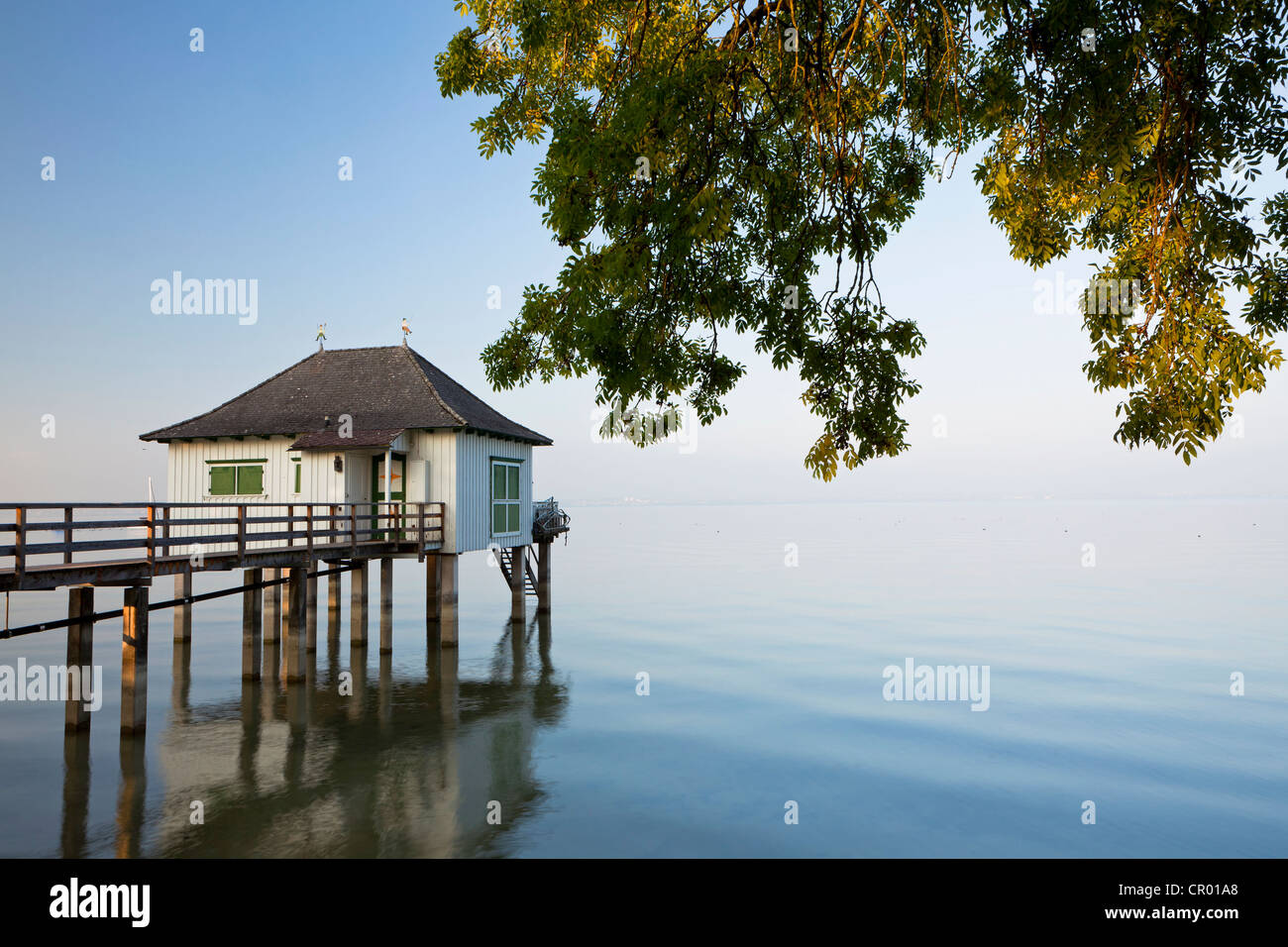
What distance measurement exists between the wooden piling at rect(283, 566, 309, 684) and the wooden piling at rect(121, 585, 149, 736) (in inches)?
169

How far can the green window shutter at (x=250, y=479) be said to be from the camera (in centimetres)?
2162

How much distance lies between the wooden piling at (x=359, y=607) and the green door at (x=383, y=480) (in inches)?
76.4

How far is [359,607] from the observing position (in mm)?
23891

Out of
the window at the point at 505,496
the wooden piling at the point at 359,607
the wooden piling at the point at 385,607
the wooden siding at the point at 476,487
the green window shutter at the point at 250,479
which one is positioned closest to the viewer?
the green window shutter at the point at 250,479

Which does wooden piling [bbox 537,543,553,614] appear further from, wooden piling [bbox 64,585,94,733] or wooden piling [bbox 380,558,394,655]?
wooden piling [bbox 64,585,94,733]

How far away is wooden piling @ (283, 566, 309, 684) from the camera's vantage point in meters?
19.2

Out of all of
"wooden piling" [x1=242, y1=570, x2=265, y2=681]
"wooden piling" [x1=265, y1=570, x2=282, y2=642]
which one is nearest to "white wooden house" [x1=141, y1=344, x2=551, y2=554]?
"wooden piling" [x1=242, y1=570, x2=265, y2=681]

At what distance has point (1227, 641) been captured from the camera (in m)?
29.1

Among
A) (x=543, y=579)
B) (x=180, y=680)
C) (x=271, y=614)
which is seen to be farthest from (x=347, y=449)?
(x=543, y=579)

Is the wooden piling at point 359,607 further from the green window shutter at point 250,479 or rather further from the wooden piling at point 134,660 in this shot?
the wooden piling at point 134,660

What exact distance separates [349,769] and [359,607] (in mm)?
9889

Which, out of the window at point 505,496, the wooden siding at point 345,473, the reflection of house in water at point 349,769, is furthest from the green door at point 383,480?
the reflection of house in water at point 349,769

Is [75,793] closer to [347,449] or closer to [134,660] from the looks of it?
[134,660]
